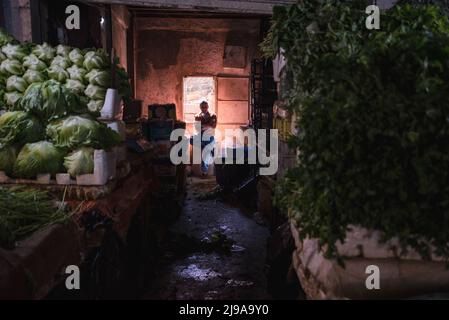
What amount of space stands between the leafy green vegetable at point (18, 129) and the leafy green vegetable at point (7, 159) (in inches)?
2.8

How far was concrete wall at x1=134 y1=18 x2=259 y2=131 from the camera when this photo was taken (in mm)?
16047

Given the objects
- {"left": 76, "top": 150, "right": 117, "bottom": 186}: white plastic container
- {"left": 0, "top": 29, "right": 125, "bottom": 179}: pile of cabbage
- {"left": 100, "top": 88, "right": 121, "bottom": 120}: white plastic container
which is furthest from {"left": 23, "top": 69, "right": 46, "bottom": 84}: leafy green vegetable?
{"left": 76, "top": 150, "right": 117, "bottom": 186}: white plastic container

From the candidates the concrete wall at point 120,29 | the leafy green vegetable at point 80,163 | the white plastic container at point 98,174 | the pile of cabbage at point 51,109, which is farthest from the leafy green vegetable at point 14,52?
the concrete wall at point 120,29

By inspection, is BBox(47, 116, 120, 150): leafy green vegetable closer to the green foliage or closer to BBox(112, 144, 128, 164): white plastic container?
BBox(112, 144, 128, 164): white plastic container

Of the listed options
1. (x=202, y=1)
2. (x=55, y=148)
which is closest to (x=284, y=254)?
(x=55, y=148)

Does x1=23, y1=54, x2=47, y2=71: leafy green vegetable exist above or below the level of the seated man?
above

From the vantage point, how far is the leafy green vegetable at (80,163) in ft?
17.0

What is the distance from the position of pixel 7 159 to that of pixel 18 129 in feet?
1.26

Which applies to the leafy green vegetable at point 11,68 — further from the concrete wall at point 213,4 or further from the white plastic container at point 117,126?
the concrete wall at point 213,4

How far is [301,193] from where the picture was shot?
3840 millimetres

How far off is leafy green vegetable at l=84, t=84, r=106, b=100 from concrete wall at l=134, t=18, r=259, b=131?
9.91 meters

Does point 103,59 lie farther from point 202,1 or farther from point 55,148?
point 202,1

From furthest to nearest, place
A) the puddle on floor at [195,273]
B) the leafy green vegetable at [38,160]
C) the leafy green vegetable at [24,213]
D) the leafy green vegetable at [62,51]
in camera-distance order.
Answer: the puddle on floor at [195,273], the leafy green vegetable at [62,51], the leafy green vegetable at [38,160], the leafy green vegetable at [24,213]
